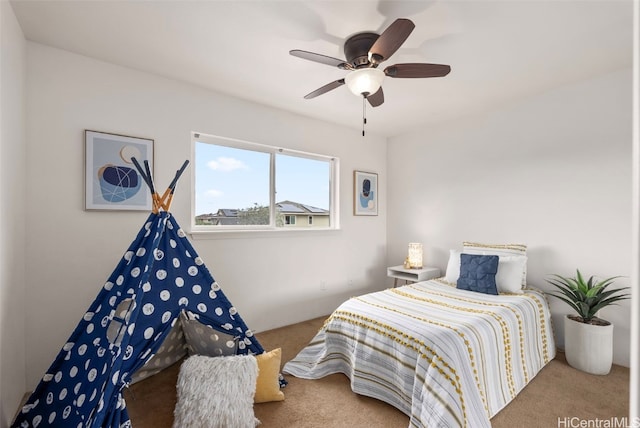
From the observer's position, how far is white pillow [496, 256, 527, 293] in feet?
9.75

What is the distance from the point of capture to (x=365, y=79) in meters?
2.01

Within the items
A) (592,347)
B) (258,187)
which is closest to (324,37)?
(258,187)

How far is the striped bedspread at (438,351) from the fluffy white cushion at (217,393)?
66 cm

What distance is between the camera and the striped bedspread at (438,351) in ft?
6.13

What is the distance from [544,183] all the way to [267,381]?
316 centimetres

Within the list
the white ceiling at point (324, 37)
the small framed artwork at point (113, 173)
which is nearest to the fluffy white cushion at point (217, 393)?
the small framed artwork at point (113, 173)

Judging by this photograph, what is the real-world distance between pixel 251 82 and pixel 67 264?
2074mm

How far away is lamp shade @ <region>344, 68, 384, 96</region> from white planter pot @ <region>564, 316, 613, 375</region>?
8.40ft

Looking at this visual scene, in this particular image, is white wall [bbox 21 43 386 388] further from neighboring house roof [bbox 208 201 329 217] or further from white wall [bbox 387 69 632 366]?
white wall [bbox 387 69 632 366]

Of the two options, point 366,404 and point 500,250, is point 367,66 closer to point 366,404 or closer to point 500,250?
point 366,404

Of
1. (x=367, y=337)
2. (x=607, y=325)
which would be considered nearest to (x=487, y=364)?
(x=367, y=337)

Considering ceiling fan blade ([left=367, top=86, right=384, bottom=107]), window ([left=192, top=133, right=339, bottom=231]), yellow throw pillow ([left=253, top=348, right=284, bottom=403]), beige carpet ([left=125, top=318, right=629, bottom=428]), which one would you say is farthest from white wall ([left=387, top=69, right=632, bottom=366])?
yellow throw pillow ([left=253, top=348, right=284, bottom=403])

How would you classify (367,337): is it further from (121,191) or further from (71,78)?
(71,78)

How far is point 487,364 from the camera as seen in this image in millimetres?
2121
